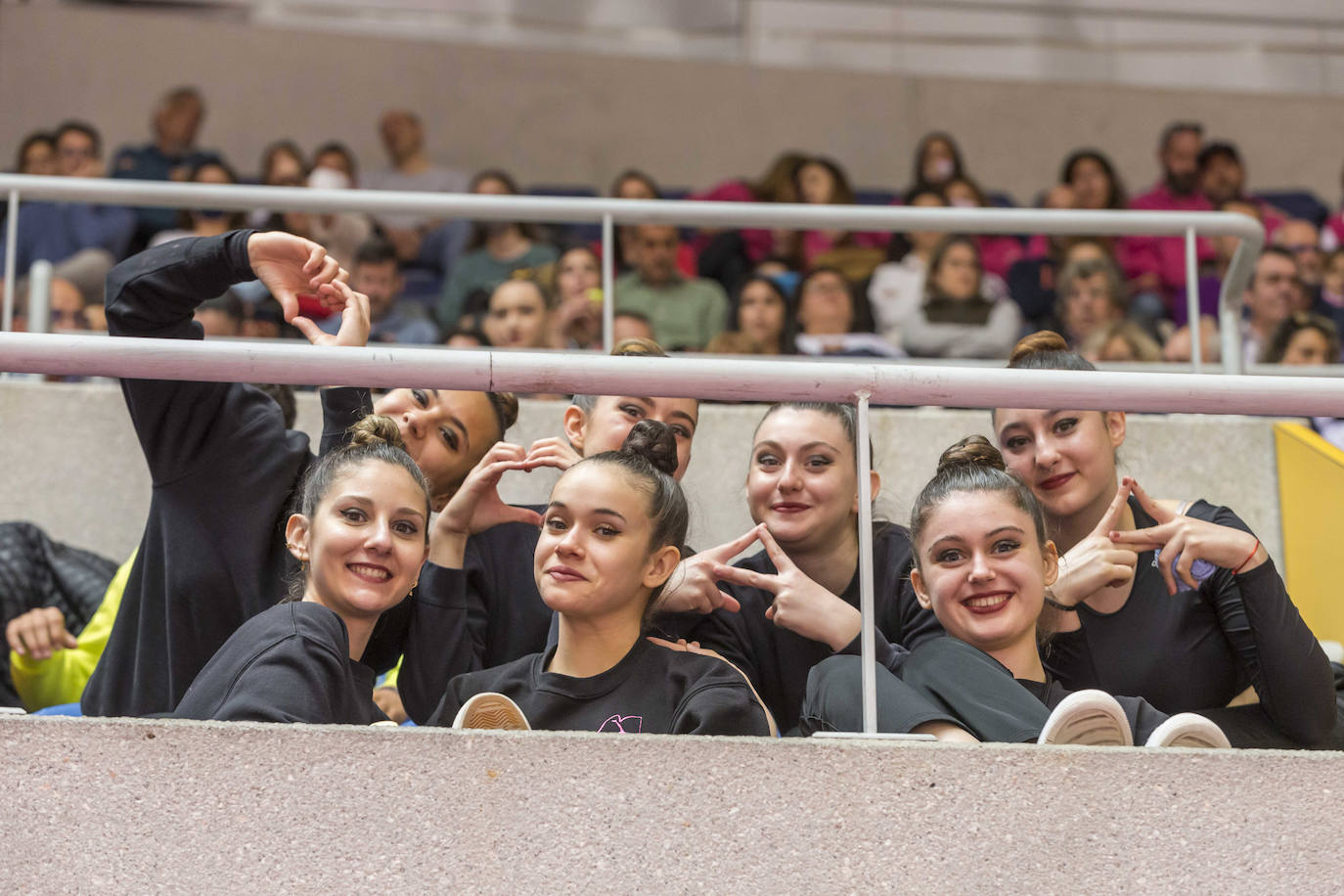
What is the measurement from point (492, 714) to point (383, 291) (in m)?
4.52

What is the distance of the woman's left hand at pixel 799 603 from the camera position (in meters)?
2.64

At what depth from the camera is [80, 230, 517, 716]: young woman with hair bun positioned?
9.55 feet

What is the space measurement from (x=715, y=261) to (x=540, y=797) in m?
5.04

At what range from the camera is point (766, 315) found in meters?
6.23

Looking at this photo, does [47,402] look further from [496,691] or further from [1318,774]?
[1318,774]

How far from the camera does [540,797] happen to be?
7.61 ft

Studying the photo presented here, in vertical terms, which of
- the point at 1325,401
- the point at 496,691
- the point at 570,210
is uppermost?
the point at 570,210

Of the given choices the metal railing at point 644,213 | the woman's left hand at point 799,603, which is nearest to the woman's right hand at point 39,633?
the metal railing at point 644,213

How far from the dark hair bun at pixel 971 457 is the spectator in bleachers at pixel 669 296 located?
3.66 m

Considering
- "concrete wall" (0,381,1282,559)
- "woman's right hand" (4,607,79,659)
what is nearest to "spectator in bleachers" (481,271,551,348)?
"concrete wall" (0,381,1282,559)

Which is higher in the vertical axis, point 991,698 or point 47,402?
point 47,402

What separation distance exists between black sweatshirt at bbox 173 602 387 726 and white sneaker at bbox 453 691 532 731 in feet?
0.68

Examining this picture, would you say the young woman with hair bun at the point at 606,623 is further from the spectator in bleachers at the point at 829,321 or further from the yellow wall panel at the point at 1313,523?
the spectator in bleachers at the point at 829,321

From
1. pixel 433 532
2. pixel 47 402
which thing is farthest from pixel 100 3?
pixel 433 532
